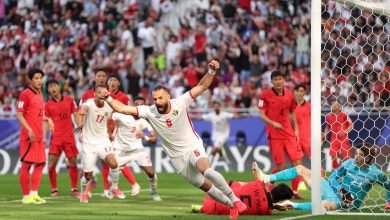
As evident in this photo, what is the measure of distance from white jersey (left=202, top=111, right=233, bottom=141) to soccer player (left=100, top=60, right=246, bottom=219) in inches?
476

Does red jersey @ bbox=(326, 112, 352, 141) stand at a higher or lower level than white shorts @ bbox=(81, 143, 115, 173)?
higher

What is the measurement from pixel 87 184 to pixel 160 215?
3149 millimetres

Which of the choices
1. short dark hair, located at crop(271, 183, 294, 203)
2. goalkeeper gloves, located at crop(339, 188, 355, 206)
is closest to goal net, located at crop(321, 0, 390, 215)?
goalkeeper gloves, located at crop(339, 188, 355, 206)

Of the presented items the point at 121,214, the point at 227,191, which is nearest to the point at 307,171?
the point at 227,191

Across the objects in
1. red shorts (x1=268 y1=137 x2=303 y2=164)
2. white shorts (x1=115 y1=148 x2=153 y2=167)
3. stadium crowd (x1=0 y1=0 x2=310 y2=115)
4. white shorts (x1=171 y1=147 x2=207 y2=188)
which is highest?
stadium crowd (x1=0 y1=0 x2=310 y2=115)

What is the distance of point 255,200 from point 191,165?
2.96 feet

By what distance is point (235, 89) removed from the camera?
27.9 meters

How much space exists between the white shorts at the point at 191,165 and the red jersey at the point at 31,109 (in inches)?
153

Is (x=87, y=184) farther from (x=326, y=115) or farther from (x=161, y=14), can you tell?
(x=161, y=14)

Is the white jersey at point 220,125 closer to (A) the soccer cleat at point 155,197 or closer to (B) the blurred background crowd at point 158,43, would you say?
(B) the blurred background crowd at point 158,43

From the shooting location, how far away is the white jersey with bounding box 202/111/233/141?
2483 centimetres

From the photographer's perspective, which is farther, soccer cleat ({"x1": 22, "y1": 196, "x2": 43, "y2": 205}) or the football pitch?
soccer cleat ({"x1": 22, "y1": 196, "x2": 43, "y2": 205})

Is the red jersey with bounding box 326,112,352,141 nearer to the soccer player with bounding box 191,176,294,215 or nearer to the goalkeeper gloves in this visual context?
the goalkeeper gloves

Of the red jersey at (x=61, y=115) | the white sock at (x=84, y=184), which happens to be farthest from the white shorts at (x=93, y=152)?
A: the red jersey at (x=61, y=115)
